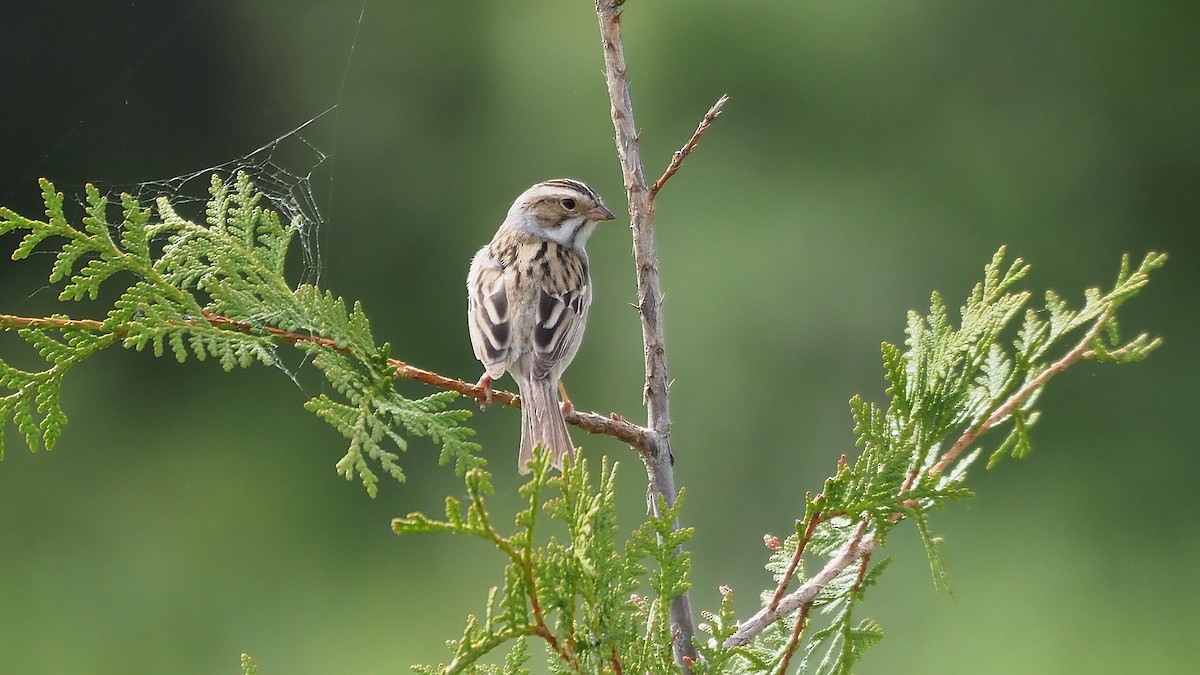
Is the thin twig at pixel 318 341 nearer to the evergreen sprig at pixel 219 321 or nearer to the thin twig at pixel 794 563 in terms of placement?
the evergreen sprig at pixel 219 321

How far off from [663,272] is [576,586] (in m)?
7.03

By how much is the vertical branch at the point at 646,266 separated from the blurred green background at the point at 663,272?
5984mm

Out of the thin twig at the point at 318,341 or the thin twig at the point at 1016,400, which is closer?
the thin twig at the point at 318,341

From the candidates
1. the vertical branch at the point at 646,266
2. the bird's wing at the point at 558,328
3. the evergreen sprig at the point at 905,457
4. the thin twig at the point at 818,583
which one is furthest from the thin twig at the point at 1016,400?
the bird's wing at the point at 558,328

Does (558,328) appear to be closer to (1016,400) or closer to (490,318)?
(490,318)

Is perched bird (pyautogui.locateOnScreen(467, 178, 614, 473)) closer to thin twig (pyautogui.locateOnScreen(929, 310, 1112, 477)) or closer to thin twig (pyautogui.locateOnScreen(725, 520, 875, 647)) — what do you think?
thin twig (pyautogui.locateOnScreen(725, 520, 875, 647))

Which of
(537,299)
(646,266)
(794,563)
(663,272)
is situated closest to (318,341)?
(646,266)

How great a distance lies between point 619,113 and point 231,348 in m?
0.80

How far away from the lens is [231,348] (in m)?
2.16

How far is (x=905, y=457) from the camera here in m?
2.21

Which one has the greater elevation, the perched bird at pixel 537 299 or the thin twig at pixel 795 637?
the perched bird at pixel 537 299

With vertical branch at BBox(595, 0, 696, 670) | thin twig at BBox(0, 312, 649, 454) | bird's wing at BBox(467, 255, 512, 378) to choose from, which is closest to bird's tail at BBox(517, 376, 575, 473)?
bird's wing at BBox(467, 255, 512, 378)

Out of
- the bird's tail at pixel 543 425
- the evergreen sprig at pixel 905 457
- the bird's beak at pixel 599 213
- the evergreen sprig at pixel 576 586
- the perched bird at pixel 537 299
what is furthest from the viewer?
the bird's beak at pixel 599 213

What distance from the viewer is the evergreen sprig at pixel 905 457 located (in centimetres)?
221
